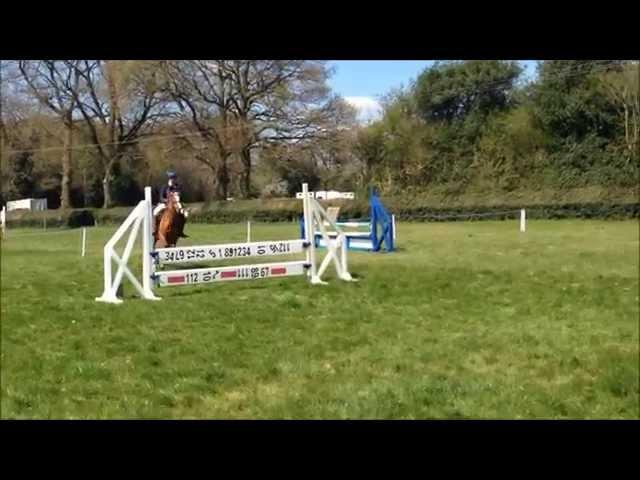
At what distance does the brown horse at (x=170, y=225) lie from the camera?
31.7ft

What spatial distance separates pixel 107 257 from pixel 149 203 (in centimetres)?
76

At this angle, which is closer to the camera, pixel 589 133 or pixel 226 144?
pixel 226 144

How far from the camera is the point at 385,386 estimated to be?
14.6 ft

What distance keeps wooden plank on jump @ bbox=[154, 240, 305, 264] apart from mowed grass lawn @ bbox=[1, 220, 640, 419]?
0.40 meters

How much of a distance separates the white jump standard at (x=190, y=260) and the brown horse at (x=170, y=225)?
2.81 feet

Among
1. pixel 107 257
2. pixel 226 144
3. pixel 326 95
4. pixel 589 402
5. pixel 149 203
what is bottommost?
pixel 589 402

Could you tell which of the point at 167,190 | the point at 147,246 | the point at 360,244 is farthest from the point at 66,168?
the point at 147,246

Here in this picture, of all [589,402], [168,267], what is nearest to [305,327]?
[589,402]

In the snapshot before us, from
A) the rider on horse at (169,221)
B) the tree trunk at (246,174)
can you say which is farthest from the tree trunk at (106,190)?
the rider on horse at (169,221)

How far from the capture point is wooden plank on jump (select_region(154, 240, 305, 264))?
8438 mm

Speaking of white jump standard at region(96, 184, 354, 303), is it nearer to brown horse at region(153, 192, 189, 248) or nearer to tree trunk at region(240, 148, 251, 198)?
brown horse at region(153, 192, 189, 248)

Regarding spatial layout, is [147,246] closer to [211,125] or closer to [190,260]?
[190,260]

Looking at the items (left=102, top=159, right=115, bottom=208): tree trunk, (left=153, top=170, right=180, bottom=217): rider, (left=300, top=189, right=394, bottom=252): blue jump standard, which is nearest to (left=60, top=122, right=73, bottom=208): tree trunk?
(left=102, top=159, right=115, bottom=208): tree trunk
